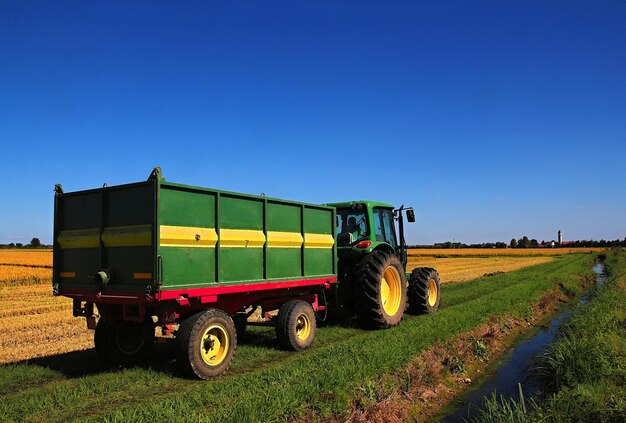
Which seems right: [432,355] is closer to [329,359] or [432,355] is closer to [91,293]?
[329,359]

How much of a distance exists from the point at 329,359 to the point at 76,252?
408cm

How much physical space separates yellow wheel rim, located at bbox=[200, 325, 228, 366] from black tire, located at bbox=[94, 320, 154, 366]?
108 cm

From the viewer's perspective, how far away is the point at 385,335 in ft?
27.8

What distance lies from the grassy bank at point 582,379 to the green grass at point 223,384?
158 cm

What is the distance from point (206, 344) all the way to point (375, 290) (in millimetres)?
4092

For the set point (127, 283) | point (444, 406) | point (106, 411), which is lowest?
point (444, 406)

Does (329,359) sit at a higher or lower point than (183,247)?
lower

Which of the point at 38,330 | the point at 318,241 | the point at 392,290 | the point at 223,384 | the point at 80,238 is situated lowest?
the point at 38,330

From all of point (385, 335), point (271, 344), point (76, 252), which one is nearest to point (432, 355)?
point (385, 335)

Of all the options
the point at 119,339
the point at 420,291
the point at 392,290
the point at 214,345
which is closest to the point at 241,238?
the point at 214,345

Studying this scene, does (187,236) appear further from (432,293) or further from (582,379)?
(432,293)

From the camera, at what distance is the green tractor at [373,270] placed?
957 cm

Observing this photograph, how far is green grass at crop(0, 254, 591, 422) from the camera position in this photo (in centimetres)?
474

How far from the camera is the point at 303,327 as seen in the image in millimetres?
8445
